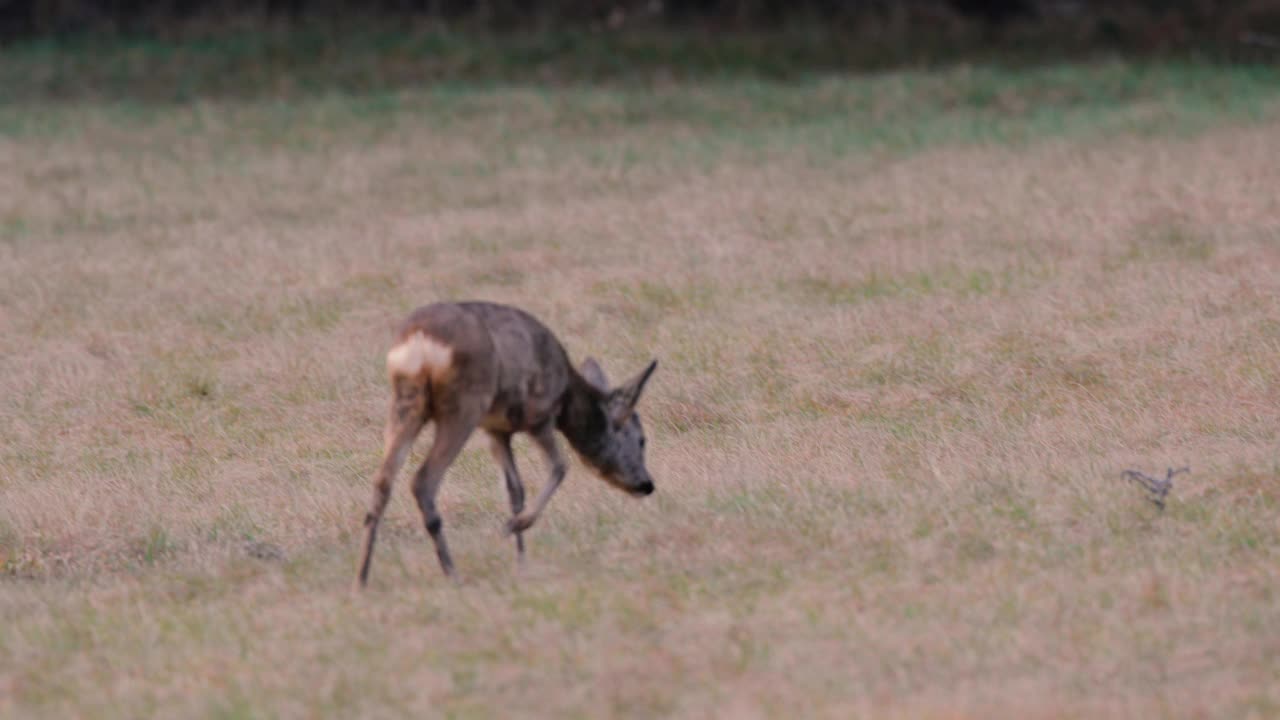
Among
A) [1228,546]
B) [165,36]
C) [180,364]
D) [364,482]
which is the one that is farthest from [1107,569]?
[165,36]

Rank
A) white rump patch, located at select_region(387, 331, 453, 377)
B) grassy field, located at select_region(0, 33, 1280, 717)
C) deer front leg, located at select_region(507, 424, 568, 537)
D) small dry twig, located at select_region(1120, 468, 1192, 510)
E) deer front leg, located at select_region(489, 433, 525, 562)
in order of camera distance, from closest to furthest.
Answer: grassy field, located at select_region(0, 33, 1280, 717), white rump patch, located at select_region(387, 331, 453, 377), deer front leg, located at select_region(507, 424, 568, 537), deer front leg, located at select_region(489, 433, 525, 562), small dry twig, located at select_region(1120, 468, 1192, 510)

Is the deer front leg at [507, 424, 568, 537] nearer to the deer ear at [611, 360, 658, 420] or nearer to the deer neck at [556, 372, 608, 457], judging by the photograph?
the deer neck at [556, 372, 608, 457]

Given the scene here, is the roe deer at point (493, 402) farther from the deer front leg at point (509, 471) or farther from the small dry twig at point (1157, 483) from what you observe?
the small dry twig at point (1157, 483)

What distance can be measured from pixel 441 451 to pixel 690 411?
3548mm

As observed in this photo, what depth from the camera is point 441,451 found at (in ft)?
25.5

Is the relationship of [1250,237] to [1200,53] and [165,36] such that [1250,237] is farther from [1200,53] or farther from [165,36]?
[165,36]

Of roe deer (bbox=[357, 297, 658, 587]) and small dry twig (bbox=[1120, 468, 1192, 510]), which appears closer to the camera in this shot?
roe deer (bbox=[357, 297, 658, 587])

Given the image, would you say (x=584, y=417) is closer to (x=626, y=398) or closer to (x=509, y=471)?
(x=626, y=398)

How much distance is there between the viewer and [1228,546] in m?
7.98

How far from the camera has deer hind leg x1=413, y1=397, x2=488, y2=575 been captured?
7723 millimetres

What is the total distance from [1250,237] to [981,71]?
434 inches

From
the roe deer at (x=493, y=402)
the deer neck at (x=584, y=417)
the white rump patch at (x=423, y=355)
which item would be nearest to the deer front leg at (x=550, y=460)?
the roe deer at (x=493, y=402)

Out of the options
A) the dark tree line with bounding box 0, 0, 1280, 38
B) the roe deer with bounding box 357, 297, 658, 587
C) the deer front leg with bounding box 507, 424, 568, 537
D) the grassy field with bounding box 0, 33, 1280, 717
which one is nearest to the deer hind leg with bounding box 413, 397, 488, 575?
the roe deer with bounding box 357, 297, 658, 587

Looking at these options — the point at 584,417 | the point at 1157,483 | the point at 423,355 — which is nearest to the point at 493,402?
the point at 423,355
